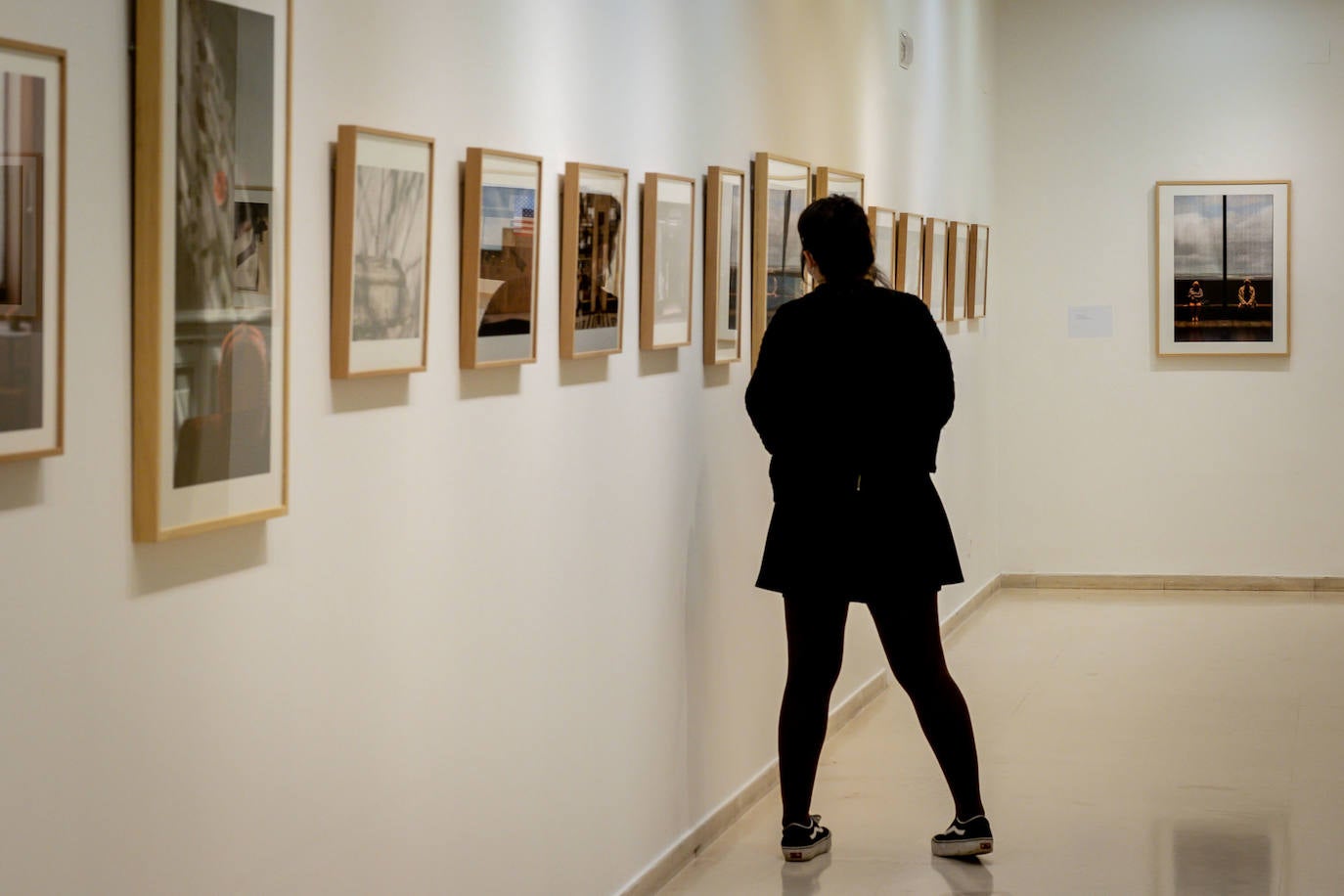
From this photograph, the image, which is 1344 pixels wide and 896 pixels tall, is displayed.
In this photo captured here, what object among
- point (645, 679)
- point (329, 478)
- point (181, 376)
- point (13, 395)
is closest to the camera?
point (13, 395)

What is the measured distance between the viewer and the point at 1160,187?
1106 cm

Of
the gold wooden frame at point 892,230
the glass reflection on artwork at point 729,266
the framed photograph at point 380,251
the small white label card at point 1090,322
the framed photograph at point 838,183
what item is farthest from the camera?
the small white label card at point 1090,322

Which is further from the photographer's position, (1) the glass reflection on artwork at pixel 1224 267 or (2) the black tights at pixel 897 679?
(1) the glass reflection on artwork at pixel 1224 267

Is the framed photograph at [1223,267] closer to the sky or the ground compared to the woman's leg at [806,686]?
closer to the sky

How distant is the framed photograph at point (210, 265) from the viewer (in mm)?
2420

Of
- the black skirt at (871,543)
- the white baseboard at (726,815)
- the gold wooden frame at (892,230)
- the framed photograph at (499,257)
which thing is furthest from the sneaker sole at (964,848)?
the gold wooden frame at (892,230)

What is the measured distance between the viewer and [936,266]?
29.7 feet

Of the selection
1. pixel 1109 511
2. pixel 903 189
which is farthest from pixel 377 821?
pixel 1109 511

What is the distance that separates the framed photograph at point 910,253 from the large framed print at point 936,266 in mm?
68

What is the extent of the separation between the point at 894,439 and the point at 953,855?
1390mm

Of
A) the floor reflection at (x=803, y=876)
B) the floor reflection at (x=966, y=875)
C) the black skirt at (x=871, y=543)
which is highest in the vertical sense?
the black skirt at (x=871, y=543)

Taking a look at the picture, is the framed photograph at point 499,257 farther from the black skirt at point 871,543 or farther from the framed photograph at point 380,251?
the black skirt at point 871,543

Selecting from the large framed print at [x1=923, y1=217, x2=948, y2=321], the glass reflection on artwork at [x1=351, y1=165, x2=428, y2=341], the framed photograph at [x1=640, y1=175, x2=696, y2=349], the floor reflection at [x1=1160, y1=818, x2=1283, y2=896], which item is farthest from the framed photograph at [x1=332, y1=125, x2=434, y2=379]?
the large framed print at [x1=923, y1=217, x2=948, y2=321]

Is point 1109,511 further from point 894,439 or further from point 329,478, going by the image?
point 329,478
